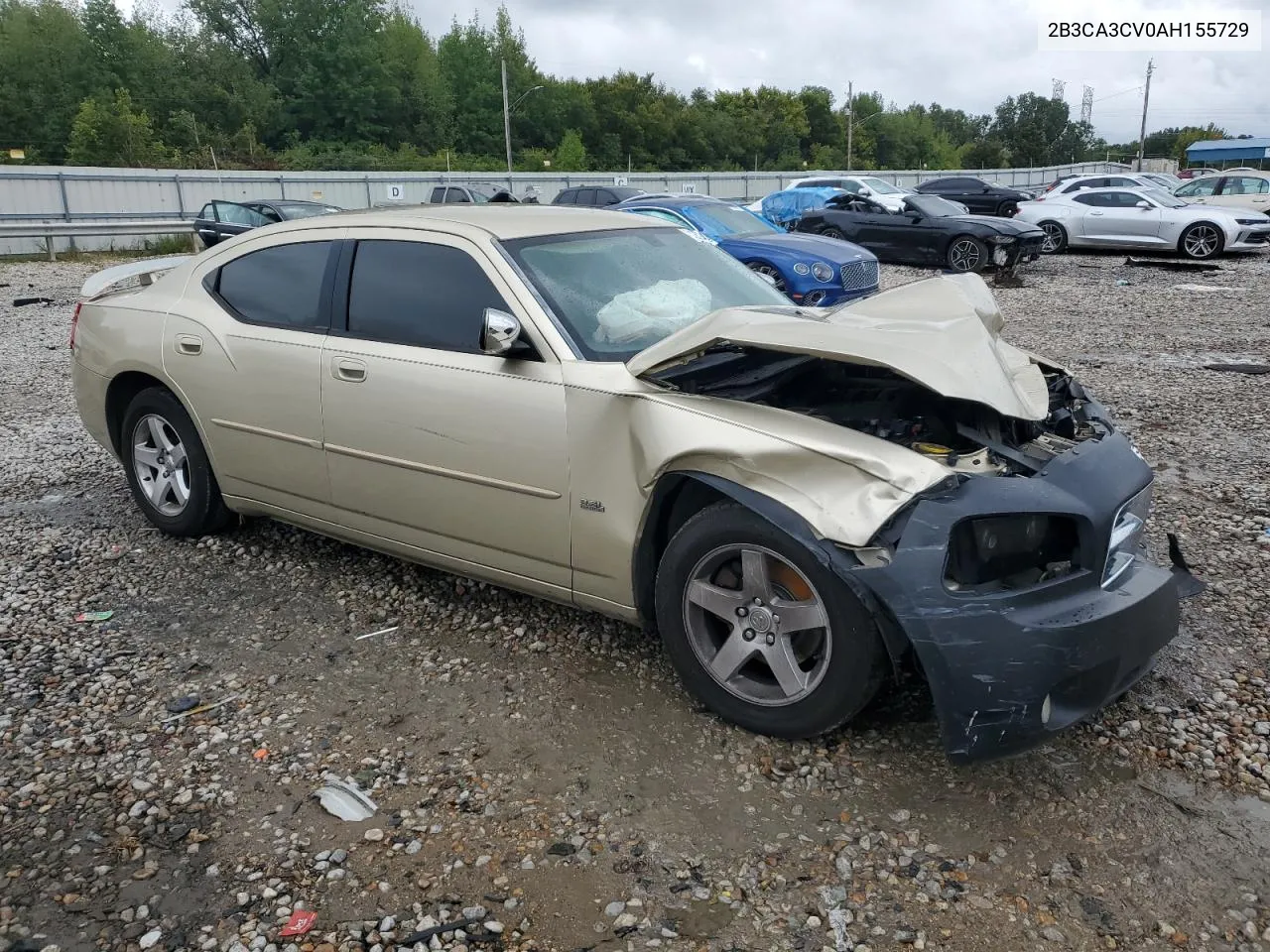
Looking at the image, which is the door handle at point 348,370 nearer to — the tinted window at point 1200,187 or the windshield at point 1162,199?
the windshield at point 1162,199

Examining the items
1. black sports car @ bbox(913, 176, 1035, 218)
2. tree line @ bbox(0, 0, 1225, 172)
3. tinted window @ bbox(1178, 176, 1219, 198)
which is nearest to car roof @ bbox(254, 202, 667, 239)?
black sports car @ bbox(913, 176, 1035, 218)

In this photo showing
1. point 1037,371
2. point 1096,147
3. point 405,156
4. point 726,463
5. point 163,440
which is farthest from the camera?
point 1096,147

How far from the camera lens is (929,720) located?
320 cm

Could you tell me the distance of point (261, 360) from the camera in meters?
4.22

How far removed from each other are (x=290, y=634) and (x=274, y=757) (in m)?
0.93

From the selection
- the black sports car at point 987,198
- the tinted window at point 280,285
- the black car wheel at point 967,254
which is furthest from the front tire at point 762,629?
the black sports car at point 987,198

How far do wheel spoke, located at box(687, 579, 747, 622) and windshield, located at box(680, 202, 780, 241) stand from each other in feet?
31.7

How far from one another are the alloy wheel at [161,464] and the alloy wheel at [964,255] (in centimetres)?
1444

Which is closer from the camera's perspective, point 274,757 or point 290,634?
point 274,757

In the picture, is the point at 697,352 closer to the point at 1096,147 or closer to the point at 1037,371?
the point at 1037,371

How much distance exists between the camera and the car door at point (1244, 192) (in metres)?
22.8

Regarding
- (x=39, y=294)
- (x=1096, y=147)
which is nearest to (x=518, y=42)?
(x=1096, y=147)

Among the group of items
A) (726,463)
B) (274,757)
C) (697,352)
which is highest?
(697,352)

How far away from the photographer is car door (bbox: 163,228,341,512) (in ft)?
13.5
